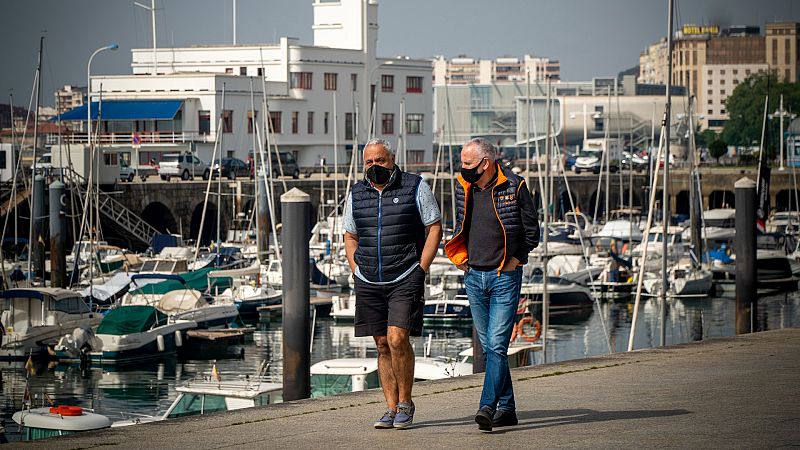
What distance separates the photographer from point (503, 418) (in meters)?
9.79

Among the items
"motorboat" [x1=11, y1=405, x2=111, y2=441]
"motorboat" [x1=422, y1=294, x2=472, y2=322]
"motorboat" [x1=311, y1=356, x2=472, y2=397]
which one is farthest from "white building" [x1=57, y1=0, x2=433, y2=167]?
"motorboat" [x1=11, y1=405, x2=111, y2=441]

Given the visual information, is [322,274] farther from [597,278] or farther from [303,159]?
[303,159]

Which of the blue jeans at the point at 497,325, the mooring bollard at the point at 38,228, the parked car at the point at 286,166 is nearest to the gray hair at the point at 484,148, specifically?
the blue jeans at the point at 497,325

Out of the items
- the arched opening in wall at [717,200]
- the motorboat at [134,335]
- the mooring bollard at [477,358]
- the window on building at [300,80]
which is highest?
the window on building at [300,80]

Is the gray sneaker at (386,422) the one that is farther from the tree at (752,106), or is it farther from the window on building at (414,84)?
the tree at (752,106)

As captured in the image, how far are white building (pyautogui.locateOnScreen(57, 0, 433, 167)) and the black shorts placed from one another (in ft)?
238

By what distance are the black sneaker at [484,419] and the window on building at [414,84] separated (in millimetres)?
92467

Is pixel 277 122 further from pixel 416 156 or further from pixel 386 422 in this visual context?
pixel 386 422

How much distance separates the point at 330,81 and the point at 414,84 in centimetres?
812

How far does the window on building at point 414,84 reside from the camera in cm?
10150

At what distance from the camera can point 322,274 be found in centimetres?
5150

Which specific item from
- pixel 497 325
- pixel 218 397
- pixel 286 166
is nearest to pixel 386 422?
pixel 497 325

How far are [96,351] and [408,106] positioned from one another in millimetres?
66205

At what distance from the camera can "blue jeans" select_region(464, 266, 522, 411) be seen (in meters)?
9.80
